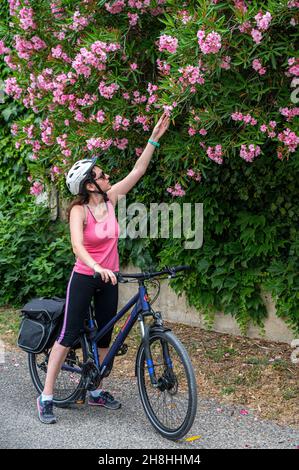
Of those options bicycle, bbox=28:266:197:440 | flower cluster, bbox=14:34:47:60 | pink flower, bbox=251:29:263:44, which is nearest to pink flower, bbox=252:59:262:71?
pink flower, bbox=251:29:263:44

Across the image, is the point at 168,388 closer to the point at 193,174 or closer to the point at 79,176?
the point at 79,176

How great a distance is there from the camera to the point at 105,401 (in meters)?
5.20

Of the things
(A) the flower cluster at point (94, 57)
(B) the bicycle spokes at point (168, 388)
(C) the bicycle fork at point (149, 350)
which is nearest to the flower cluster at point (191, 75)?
(A) the flower cluster at point (94, 57)

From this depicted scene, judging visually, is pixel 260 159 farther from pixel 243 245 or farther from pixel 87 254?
pixel 87 254

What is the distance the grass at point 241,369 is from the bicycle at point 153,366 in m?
0.57

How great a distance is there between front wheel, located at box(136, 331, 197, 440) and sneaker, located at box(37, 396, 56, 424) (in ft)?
2.17

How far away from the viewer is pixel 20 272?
8.11 m

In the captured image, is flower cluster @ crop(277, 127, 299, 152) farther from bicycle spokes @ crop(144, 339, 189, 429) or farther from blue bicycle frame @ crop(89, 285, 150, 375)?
bicycle spokes @ crop(144, 339, 189, 429)

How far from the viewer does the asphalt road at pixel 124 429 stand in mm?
4527

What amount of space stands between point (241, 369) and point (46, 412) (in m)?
1.75

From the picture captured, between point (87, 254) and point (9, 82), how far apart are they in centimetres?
287

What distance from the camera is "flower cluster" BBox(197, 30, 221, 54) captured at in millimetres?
4523

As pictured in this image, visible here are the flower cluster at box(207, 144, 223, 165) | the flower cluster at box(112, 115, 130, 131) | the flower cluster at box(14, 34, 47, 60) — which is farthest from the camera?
the flower cluster at box(14, 34, 47, 60)

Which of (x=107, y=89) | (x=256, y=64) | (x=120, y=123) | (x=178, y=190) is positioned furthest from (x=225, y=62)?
(x=178, y=190)
